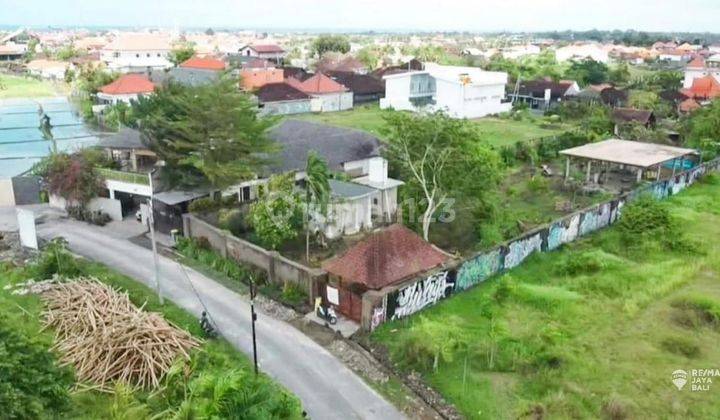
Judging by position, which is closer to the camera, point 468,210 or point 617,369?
point 617,369

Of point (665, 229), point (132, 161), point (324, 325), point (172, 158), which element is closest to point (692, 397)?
point (324, 325)

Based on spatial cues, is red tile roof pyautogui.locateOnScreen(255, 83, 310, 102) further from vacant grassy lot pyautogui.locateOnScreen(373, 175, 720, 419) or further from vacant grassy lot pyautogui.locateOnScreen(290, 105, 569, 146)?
vacant grassy lot pyautogui.locateOnScreen(373, 175, 720, 419)

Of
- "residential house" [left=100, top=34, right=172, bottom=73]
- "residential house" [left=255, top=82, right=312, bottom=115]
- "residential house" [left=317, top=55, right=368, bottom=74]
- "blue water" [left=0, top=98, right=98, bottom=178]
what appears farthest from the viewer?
"residential house" [left=317, top=55, right=368, bottom=74]

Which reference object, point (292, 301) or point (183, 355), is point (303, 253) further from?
point (183, 355)

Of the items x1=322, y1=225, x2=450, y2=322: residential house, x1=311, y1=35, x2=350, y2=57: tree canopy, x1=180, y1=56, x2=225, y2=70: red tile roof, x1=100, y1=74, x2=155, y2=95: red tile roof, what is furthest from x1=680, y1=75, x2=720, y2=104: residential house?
x1=311, y1=35, x2=350, y2=57: tree canopy

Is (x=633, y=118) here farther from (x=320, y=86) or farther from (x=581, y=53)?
(x=581, y=53)

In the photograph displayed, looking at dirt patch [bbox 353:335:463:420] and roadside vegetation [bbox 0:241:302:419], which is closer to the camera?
roadside vegetation [bbox 0:241:302:419]
